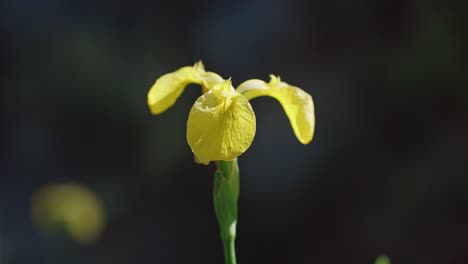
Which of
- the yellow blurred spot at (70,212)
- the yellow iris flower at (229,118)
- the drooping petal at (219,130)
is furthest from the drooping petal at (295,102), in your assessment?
the yellow blurred spot at (70,212)

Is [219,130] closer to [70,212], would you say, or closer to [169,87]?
[169,87]

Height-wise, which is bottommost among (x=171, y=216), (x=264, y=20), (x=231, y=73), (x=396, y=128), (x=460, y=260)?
(x=460, y=260)

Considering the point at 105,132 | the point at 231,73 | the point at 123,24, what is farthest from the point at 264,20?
the point at 105,132

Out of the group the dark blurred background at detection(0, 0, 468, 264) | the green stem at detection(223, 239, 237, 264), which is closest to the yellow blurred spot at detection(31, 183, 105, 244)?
the dark blurred background at detection(0, 0, 468, 264)

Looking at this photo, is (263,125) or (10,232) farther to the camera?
(10,232)

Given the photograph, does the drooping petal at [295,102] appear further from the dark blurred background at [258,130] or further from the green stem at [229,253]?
the dark blurred background at [258,130]

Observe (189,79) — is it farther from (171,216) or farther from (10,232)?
(10,232)

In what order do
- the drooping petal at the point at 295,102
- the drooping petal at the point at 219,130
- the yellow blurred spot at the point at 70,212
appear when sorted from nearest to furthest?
the drooping petal at the point at 219,130, the drooping petal at the point at 295,102, the yellow blurred spot at the point at 70,212
